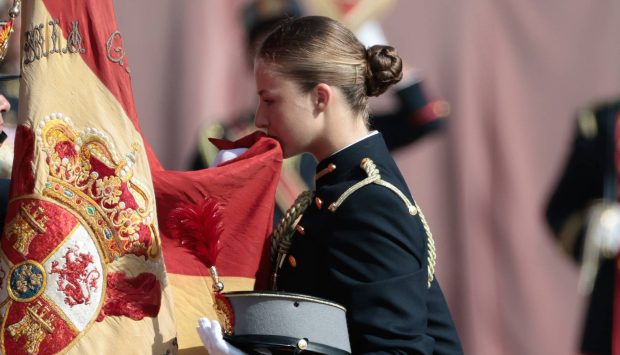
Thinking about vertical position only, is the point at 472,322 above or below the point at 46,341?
below

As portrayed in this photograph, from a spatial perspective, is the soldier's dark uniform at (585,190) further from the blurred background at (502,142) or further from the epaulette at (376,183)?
the epaulette at (376,183)

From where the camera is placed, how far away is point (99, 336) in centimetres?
232

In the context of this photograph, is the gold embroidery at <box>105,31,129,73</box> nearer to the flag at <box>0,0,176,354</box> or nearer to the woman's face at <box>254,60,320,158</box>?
the flag at <box>0,0,176,354</box>

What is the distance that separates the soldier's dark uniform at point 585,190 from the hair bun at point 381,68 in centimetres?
223

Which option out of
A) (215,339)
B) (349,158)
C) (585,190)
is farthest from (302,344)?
(585,190)

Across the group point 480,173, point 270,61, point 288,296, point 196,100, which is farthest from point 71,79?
point 480,173

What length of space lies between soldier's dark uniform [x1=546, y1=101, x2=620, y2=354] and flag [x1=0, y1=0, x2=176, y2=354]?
2498mm

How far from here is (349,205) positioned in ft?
7.66

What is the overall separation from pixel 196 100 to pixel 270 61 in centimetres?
200

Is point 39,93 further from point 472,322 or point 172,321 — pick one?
point 472,322

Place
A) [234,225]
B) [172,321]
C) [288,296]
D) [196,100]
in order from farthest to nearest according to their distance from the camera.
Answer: [196,100], [234,225], [172,321], [288,296]

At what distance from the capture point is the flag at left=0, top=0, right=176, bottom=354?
228cm

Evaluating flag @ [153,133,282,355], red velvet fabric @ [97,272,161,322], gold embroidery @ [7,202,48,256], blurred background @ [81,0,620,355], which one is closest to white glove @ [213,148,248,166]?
flag @ [153,133,282,355]

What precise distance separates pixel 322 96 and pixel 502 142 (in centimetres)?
229
